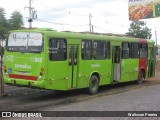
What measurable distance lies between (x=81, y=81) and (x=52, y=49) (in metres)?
2.35

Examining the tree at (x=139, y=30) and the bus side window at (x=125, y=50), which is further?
the tree at (x=139, y=30)

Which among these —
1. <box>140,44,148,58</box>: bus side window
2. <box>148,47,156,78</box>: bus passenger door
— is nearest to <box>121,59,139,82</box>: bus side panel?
<box>140,44,148,58</box>: bus side window

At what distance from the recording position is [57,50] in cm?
1542

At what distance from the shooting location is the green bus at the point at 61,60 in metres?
14.8

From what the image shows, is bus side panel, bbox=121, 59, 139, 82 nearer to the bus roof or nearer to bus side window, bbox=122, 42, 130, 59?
bus side window, bbox=122, 42, 130, 59

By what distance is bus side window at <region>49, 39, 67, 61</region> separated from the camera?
49.5 feet

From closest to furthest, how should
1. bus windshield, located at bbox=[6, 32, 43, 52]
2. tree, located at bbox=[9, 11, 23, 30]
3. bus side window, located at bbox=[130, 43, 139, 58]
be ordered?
bus windshield, located at bbox=[6, 32, 43, 52]
bus side window, located at bbox=[130, 43, 139, 58]
tree, located at bbox=[9, 11, 23, 30]

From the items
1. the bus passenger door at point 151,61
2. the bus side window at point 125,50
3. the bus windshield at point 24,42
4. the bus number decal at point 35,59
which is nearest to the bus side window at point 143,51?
the bus passenger door at point 151,61

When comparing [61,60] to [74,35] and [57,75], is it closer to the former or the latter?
[57,75]

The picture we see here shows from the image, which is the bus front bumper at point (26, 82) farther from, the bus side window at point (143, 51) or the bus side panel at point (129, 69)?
the bus side window at point (143, 51)

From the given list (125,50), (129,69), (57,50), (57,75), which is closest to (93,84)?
(57,75)

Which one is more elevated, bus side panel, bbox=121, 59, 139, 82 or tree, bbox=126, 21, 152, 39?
tree, bbox=126, 21, 152, 39

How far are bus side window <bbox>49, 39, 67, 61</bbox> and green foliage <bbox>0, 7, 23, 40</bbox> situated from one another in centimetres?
2355

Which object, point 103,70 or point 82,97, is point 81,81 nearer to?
point 82,97
